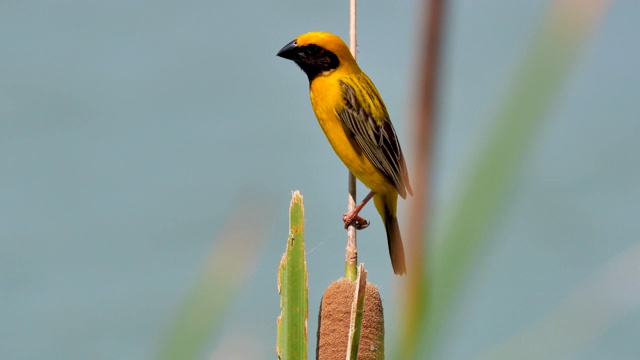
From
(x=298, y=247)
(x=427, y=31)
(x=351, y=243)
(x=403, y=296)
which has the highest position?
(x=427, y=31)

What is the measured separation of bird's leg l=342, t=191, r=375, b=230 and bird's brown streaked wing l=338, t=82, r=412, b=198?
0.14 metres

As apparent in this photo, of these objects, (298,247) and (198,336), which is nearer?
(198,336)

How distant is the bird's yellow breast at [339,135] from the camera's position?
3619mm

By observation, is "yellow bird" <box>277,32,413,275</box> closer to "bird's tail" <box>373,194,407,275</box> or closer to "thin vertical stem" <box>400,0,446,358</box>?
"bird's tail" <box>373,194,407,275</box>

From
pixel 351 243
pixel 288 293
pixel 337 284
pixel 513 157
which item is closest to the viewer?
pixel 513 157

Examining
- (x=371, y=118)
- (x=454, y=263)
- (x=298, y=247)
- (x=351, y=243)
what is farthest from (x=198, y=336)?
(x=371, y=118)

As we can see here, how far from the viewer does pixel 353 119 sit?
368 cm

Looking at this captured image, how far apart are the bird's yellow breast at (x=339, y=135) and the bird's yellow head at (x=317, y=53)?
0.05 meters

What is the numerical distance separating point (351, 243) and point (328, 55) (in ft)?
4.62

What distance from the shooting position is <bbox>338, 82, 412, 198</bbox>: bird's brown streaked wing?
143 inches

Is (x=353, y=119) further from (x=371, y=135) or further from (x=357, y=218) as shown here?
(x=357, y=218)

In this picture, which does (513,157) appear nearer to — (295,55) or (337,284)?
(337,284)

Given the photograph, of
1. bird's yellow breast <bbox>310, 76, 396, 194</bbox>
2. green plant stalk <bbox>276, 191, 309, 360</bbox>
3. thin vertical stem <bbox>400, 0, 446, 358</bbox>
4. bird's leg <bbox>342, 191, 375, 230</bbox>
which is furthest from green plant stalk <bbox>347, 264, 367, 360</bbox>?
bird's yellow breast <bbox>310, 76, 396, 194</bbox>

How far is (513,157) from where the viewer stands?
92cm
